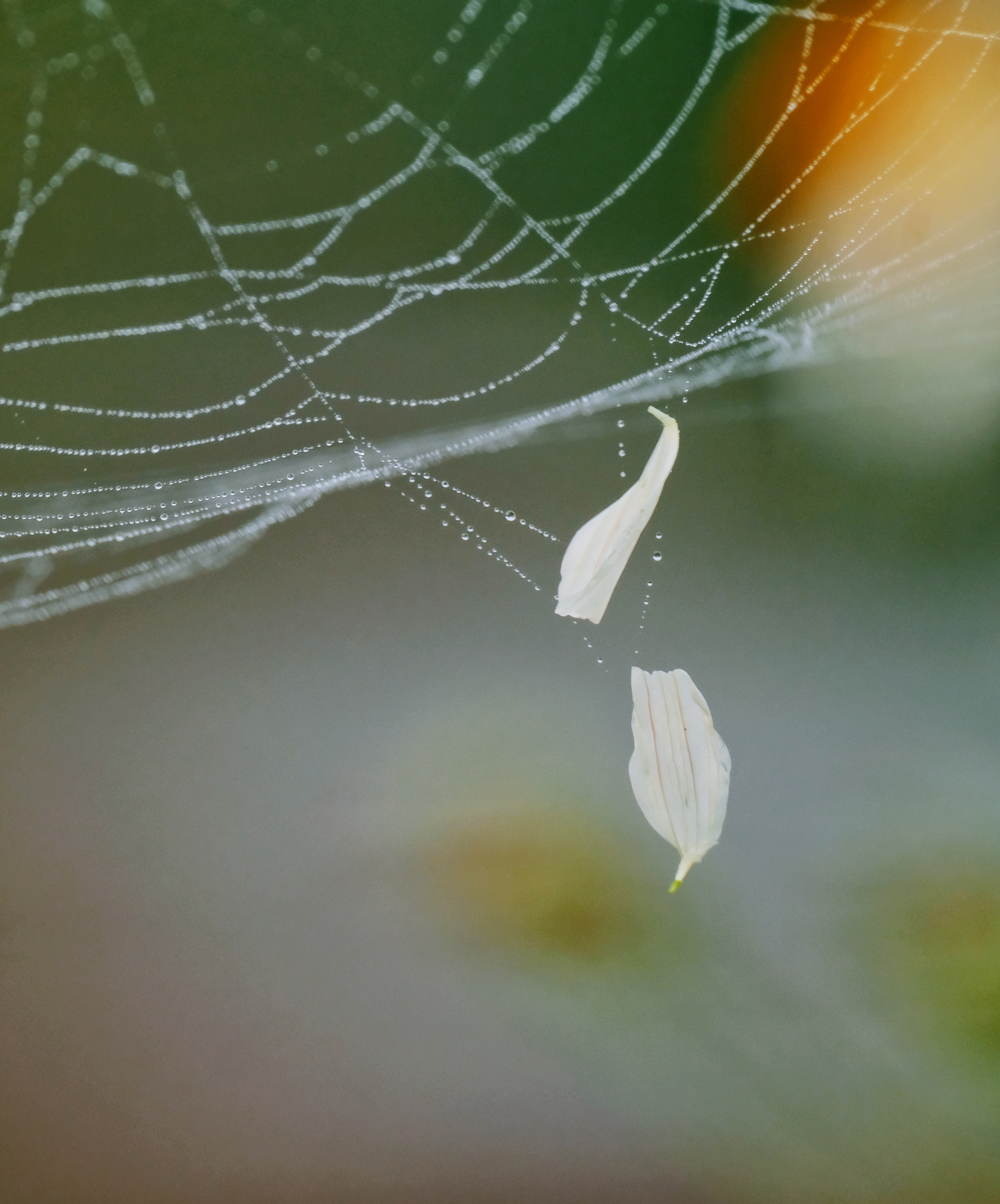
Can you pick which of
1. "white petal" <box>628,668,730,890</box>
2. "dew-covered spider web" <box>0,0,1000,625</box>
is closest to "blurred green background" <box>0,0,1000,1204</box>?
"dew-covered spider web" <box>0,0,1000,625</box>

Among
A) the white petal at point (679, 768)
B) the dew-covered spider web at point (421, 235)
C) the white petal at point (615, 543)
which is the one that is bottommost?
the white petal at point (679, 768)

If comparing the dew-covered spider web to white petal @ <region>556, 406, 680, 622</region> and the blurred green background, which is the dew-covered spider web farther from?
white petal @ <region>556, 406, 680, 622</region>

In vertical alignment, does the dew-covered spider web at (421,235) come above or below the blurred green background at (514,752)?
above

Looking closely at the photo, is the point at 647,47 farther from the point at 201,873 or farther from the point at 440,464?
the point at 201,873

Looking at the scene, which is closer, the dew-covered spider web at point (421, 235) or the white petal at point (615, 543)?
the white petal at point (615, 543)

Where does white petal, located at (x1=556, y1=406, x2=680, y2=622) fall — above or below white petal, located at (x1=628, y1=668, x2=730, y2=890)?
above

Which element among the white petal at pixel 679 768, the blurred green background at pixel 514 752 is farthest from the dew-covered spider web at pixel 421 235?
the white petal at pixel 679 768

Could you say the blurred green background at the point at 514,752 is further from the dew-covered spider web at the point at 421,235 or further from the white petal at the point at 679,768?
the white petal at the point at 679,768

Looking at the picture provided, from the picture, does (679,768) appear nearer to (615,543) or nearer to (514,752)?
(615,543)
